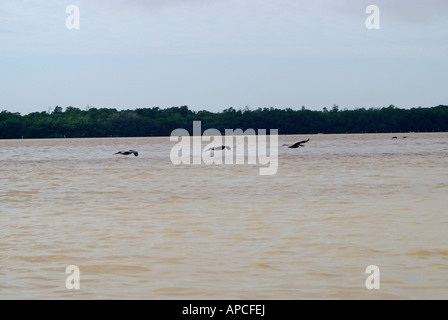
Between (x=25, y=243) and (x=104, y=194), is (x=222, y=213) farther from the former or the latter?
(x=104, y=194)

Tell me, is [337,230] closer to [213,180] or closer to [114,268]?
[114,268]

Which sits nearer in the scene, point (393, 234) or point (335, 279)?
point (335, 279)

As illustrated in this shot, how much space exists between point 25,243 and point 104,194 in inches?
284

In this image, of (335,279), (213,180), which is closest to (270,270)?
(335,279)

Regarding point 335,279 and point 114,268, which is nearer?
point 335,279

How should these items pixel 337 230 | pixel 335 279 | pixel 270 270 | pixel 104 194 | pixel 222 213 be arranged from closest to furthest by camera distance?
pixel 335 279 < pixel 270 270 < pixel 337 230 < pixel 222 213 < pixel 104 194

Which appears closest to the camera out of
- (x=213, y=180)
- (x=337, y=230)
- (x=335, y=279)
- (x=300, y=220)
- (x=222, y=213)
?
(x=335, y=279)
